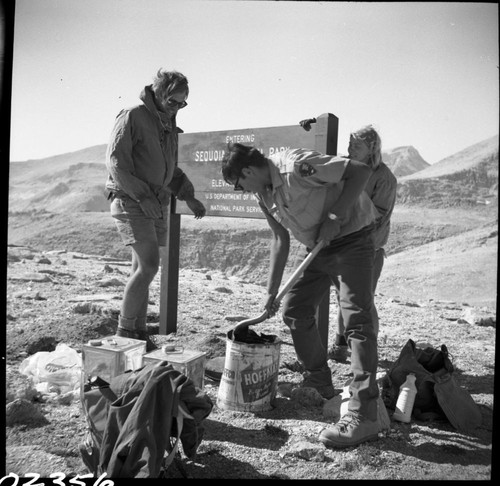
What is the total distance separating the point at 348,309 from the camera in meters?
3.19

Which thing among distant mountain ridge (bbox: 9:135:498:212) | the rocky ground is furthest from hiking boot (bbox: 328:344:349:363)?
distant mountain ridge (bbox: 9:135:498:212)

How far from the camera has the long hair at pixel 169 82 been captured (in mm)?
3947

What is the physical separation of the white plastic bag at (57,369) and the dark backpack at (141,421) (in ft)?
3.53

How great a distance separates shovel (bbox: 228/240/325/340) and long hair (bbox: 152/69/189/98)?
63.3 inches

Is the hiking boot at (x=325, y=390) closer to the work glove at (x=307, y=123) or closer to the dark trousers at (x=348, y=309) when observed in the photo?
the dark trousers at (x=348, y=309)

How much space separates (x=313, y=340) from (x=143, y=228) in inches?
58.5

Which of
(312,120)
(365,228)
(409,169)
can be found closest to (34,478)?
(365,228)

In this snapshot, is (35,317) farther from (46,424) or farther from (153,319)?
(46,424)

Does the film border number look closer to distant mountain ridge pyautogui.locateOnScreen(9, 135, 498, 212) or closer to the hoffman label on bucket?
the hoffman label on bucket

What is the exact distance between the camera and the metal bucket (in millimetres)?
3449

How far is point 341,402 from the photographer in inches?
137

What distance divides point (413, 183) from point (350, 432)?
2537cm

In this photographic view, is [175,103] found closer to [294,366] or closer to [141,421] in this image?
[294,366]

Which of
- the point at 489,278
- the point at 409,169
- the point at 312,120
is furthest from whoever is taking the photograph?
the point at 409,169
